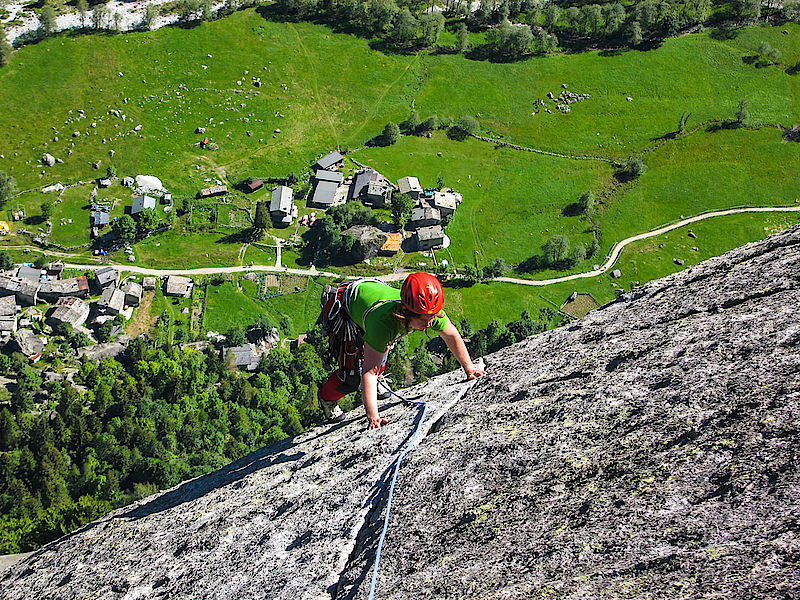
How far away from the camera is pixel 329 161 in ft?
305

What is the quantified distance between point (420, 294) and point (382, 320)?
1371 millimetres

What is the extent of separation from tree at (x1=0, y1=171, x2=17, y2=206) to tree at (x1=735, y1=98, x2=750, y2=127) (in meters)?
116

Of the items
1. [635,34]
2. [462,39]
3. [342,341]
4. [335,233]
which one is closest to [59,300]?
[335,233]

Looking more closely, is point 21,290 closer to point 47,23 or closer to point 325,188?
point 325,188

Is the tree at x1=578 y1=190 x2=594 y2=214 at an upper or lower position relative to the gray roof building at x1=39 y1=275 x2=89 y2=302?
lower

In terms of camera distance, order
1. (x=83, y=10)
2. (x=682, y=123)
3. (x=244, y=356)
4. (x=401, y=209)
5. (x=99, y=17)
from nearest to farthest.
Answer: (x=244, y=356) → (x=401, y=209) → (x=682, y=123) → (x=99, y=17) → (x=83, y=10)

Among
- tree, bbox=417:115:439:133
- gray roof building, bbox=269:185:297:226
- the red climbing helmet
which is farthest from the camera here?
tree, bbox=417:115:439:133

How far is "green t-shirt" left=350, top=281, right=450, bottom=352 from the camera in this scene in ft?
39.7

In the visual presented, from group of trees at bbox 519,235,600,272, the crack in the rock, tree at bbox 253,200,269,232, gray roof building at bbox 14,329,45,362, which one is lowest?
group of trees at bbox 519,235,600,272

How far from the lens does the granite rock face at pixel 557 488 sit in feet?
23.6

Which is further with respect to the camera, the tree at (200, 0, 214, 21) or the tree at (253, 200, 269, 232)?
the tree at (200, 0, 214, 21)

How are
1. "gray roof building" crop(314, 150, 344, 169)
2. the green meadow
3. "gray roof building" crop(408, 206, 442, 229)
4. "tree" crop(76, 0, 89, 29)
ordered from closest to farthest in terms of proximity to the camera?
the green meadow
"gray roof building" crop(408, 206, 442, 229)
"gray roof building" crop(314, 150, 344, 169)
"tree" crop(76, 0, 89, 29)

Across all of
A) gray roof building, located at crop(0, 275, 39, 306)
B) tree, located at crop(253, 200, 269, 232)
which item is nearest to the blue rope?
tree, located at crop(253, 200, 269, 232)

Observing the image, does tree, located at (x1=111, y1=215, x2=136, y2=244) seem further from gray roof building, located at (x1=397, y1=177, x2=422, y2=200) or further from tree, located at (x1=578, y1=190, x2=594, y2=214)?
tree, located at (x1=578, y1=190, x2=594, y2=214)
